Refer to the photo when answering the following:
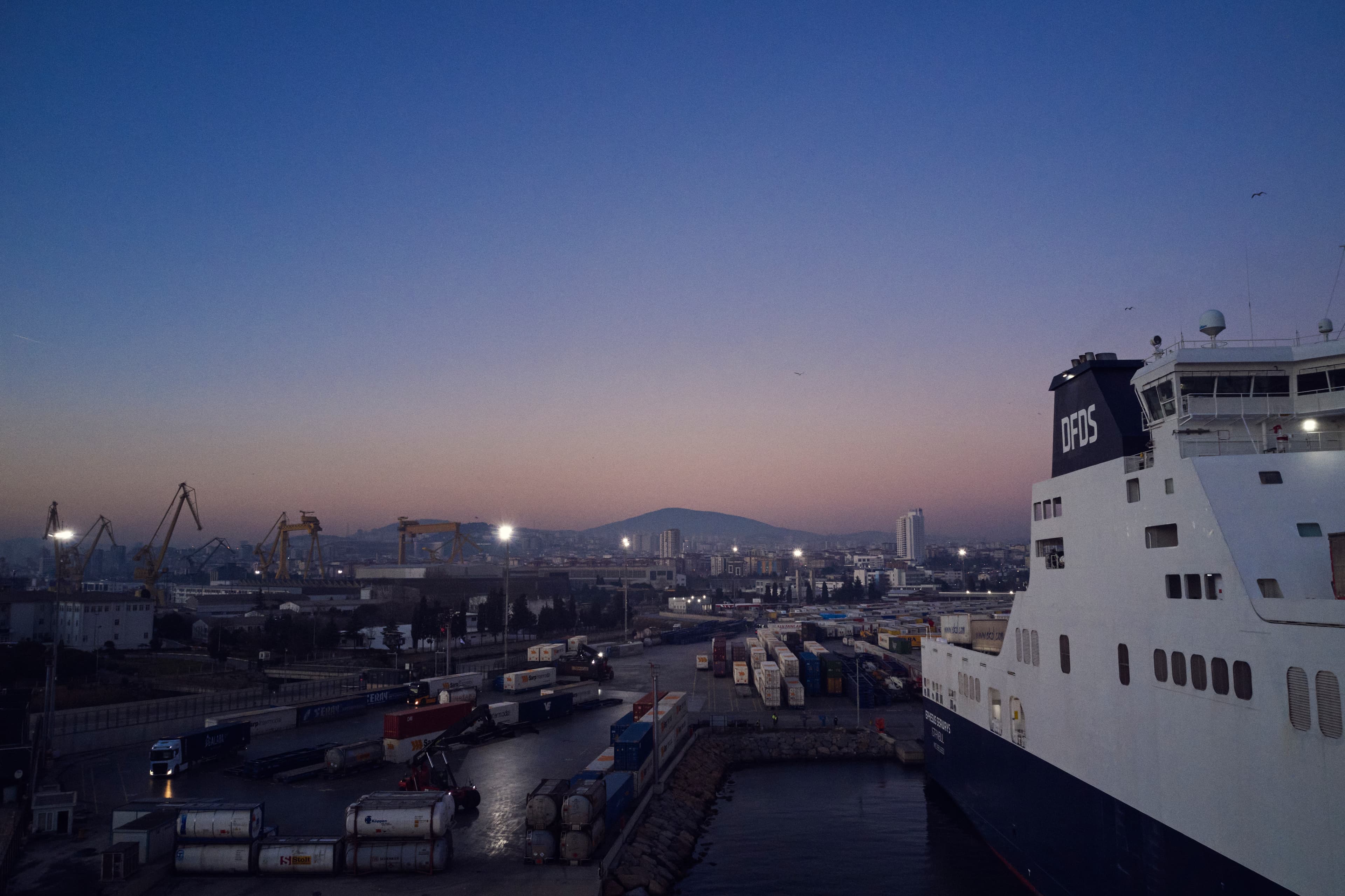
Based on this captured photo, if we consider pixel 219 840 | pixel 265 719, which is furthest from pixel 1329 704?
pixel 265 719

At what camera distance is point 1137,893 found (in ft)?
48.8

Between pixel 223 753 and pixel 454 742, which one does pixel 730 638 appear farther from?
pixel 223 753

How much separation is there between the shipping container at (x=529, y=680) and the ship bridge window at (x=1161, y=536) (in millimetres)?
48059

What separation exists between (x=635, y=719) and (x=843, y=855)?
11.6m

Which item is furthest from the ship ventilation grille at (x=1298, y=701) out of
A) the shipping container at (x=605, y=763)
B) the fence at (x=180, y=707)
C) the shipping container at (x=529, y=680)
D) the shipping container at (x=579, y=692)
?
the shipping container at (x=529, y=680)

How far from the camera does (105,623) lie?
68.0 m

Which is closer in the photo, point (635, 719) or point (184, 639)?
point (635, 719)

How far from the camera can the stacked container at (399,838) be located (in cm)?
2142

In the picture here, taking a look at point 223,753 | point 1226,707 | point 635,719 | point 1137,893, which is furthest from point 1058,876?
point 223,753

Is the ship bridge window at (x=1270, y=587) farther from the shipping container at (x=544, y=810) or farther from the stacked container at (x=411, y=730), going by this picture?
the stacked container at (x=411, y=730)

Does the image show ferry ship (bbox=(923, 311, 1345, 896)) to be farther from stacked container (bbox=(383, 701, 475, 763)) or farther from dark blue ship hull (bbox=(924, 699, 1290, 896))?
stacked container (bbox=(383, 701, 475, 763))

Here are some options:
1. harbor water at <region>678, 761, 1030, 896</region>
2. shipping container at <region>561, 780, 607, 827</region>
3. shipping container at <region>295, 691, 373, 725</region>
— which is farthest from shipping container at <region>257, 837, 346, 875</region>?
shipping container at <region>295, 691, 373, 725</region>

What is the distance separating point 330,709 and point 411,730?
534 inches

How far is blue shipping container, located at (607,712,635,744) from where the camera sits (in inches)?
1299
